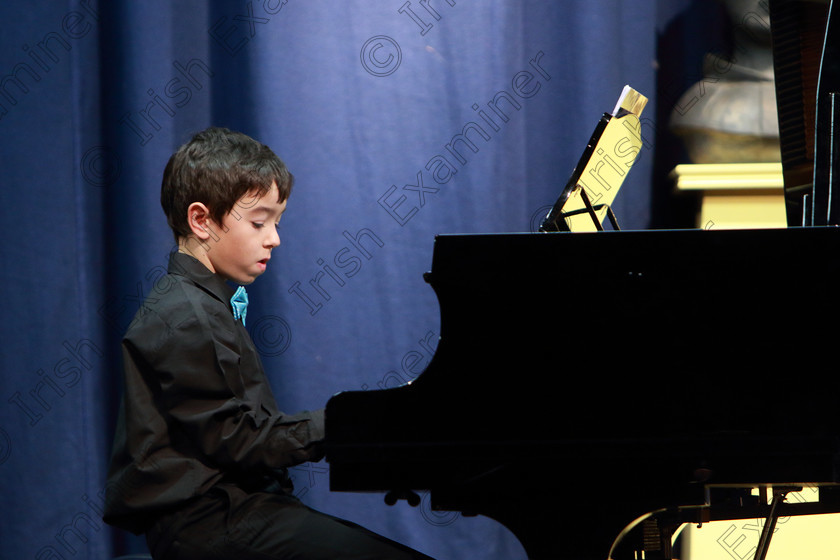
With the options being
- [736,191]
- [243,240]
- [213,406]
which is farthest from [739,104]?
[213,406]

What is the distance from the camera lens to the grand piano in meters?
1.13

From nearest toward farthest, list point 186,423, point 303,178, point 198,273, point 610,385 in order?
point 610,385 → point 186,423 → point 198,273 → point 303,178

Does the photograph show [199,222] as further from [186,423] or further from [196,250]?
[186,423]

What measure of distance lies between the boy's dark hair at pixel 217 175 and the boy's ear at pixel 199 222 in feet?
0.05

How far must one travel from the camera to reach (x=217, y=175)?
145 centimetres

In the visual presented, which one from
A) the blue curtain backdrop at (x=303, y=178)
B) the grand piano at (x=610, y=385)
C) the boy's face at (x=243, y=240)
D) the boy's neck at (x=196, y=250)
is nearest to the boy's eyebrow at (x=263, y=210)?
the boy's face at (x=243, y=240)

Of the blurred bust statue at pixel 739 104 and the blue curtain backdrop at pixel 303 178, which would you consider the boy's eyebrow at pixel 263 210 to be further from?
the blurred bust statue at pixel 739 104

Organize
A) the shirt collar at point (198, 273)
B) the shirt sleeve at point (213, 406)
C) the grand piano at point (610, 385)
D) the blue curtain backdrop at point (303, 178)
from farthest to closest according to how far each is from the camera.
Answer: the blue curtain backdrop at point (303, 178)
the shirt collar at point (198, 273)
the shirt sleeve at point (213, 406)
the grand piano at point (610, 385)

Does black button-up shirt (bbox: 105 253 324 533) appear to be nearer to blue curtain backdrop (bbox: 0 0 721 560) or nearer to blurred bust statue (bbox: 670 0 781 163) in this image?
blue curtain backdrop (bbox: 0 0 721 560)

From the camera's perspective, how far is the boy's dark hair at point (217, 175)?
145cm

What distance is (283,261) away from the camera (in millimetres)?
2191

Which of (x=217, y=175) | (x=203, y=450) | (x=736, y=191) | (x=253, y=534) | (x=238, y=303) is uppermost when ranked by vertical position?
(x=736, y=191)

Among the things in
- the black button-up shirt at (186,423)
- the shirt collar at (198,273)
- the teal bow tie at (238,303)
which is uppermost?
the shirt collar at (198,273)

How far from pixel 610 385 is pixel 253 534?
0.58m
